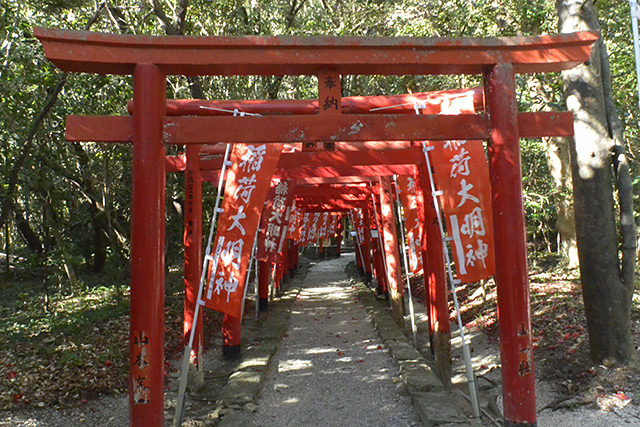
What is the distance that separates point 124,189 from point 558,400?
8255mm

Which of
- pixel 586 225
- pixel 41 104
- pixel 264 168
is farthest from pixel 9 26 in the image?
pixel 586 225

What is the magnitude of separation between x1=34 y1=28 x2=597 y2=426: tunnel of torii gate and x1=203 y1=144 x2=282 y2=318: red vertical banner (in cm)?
155

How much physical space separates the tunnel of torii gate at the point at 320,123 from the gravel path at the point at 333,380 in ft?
6.18

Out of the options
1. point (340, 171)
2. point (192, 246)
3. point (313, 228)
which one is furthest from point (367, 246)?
point (192, 246)

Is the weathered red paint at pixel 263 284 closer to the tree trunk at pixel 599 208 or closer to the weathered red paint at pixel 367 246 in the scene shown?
the weathered red paint at pixel 367 246

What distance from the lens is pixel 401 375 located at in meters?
6.60

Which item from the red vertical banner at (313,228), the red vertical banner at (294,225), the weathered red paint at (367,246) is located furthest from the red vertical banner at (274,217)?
the red vertical banner at (313,228)

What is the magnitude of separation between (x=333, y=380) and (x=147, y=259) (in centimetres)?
377

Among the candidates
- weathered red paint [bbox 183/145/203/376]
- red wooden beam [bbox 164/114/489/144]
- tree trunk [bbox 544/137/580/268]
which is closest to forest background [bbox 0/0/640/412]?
tree trunk [bbox 544/137/580/268]

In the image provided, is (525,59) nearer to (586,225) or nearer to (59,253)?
(586,225)

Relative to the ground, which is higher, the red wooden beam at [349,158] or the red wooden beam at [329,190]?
the red wooden beam at [329,190]

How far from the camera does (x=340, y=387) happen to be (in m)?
6.46

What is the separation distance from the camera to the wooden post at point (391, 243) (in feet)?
35.2

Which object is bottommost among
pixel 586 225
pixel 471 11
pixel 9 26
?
pixel 586 225
